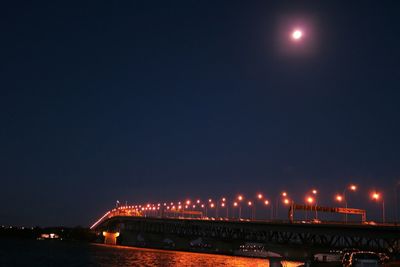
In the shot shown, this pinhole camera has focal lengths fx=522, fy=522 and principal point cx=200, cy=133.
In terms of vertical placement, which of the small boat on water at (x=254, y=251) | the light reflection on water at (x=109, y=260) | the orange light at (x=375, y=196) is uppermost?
the orange light at (x=375, y=196)

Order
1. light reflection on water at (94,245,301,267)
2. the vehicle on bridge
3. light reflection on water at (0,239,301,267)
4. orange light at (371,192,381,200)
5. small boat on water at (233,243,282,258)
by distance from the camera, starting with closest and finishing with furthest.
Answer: the vehicle on bridge < light reflection on water at (0,239,301,267) < light reflection on water at (94,245,301,267) < orange light at (371,192,381,200) < small boat on water at (233,243,282,258)

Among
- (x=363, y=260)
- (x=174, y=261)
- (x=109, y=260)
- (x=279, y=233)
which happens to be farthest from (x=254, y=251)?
(x=363, y=260)

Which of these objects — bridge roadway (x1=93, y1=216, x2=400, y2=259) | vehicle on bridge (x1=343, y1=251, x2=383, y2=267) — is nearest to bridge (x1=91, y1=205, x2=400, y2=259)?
bridge roadway (x1=93, y1=216, x2=400, y2=259)

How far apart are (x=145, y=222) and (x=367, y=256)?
159m

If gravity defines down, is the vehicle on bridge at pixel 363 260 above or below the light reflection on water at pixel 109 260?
above

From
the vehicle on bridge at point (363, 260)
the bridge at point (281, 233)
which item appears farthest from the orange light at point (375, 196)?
the vehicle on bridge at point (363, 260)

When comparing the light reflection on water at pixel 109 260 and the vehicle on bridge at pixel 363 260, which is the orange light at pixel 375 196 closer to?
the light reflection on water at pixel 109 260

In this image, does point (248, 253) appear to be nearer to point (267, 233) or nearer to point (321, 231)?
point (267, 233)

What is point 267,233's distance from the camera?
481 feet

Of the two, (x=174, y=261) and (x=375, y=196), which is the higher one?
(x=375, y=196)

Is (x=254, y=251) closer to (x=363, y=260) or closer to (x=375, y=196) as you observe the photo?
(x=375, y=196)

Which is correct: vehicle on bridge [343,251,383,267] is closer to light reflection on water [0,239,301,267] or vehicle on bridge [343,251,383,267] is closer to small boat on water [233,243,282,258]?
light reflection on water [0,239,301,267]

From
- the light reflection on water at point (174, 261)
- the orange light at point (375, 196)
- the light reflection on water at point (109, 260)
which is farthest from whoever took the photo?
the orange light at point (375, 196)

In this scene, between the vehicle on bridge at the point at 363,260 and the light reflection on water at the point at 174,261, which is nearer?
the vehicle on bridge at the point at 363,260
